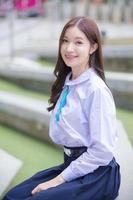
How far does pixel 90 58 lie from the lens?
69.9 inches

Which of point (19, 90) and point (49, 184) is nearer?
point (49, 184)

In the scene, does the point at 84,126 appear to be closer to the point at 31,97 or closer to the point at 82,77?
the point at 82,77

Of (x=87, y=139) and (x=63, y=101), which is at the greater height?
(x=63, y=101)

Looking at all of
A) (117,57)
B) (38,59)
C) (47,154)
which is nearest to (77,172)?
(47,154)

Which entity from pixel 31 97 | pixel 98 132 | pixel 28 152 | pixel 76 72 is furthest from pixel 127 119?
pixel 98 132

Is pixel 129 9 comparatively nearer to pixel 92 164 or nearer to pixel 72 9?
pixel 72 9

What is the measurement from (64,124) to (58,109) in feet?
0.32

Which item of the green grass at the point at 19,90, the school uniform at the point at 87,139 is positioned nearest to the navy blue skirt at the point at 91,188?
the school uniform at the point at 87,139

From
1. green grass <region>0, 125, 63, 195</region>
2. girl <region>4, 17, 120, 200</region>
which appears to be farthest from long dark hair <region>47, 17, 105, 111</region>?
green grass <region>0, 125, 63, 195</region>

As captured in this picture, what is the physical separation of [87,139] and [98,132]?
0.10 m

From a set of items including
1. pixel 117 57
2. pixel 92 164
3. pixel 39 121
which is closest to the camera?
pixel 92 164

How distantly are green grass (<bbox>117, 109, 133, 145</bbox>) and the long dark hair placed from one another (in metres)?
1.14

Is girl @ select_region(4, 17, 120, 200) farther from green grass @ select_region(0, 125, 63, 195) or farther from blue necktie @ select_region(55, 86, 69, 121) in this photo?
green grass @ select_region(0, 125, 63, 195)

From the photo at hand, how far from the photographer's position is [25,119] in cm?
336
